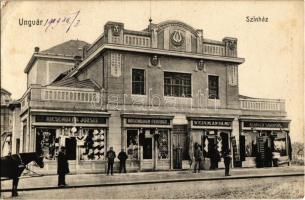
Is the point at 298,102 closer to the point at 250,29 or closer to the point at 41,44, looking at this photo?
the point at 250,29

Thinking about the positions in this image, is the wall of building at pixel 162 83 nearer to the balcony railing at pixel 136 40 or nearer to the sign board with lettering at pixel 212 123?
the balcony railing at pixel 136 40

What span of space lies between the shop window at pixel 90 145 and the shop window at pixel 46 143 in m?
0.90

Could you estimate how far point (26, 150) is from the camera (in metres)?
14.7

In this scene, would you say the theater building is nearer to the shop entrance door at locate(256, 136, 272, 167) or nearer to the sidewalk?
the shop entrance door at locate(256, 136, 272, 167)

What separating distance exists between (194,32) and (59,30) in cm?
591

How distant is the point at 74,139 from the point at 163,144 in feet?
12.4

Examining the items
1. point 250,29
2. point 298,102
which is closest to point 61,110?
point 250,29

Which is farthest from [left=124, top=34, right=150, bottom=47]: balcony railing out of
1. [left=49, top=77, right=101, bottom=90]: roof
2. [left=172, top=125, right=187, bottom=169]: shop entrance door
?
[left=172, top=125, right=187, bottom=169]: shop entrance door

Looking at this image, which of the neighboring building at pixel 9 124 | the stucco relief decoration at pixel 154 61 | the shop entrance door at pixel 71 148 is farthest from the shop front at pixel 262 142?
the neighboring building at pixel 9 124

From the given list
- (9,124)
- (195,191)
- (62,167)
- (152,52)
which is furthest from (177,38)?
(9,124)

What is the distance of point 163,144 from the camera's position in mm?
17375

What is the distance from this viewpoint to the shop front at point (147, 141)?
53.8ft

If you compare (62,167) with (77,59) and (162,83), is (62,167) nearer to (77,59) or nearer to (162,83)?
(162,83)

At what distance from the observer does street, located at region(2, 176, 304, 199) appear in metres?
12.8
